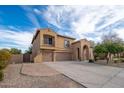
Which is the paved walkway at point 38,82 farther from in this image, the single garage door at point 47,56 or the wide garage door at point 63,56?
the wide garage door at point 63,56

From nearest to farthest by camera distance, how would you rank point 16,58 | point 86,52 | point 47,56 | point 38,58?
point 38,58, point 16,58, point 47,56, point 86,52

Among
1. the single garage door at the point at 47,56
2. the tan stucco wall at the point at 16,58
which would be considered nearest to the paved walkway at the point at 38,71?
the single garage door at the point at 47,56

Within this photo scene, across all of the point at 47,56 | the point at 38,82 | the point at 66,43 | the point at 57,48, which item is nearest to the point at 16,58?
the point at 47,56

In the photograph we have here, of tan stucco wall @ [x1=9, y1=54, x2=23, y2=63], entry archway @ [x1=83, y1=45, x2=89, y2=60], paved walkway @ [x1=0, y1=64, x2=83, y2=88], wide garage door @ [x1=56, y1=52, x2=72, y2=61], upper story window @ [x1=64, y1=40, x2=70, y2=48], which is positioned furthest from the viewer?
entry archway @ [x1=83, y1=45, x2=89, y2=60]

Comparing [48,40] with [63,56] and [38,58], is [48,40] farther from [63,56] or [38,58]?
[63,56]

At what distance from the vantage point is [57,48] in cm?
2525

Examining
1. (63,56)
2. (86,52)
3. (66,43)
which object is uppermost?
(66,43)

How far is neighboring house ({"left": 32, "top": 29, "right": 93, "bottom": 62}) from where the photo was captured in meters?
22.9

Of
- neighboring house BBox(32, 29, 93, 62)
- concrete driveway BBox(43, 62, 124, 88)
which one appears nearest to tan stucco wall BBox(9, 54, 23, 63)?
neighboring house BBox(32, 29, 93, 62)

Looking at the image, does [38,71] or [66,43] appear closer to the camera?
[38,71]

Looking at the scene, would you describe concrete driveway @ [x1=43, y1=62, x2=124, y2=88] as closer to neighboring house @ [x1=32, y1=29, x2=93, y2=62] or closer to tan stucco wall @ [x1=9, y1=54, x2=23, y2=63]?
neighboring house @ [x1=32, y1=29, x2=93, y2=62]

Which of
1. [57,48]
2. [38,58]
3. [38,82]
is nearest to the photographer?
[38,82]

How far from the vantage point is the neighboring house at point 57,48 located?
22.9 m

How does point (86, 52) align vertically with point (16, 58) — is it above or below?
above
